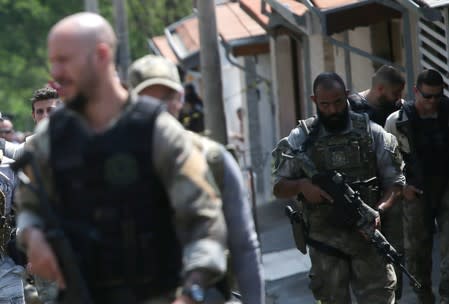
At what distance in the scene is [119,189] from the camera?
5.17 m

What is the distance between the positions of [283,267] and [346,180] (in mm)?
5932

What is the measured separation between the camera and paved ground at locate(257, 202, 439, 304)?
13039mm

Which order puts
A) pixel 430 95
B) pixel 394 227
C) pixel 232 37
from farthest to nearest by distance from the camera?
pixel 232 37 → pixel 430 95 → pixel 394 227

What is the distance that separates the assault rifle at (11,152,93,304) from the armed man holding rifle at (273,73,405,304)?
158 inches

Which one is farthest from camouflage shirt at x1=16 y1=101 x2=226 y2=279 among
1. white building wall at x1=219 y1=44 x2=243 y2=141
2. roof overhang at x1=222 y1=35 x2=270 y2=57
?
white building wall at x1=219 y1=44 x2=243 y2=141

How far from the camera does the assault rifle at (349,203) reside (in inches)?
360

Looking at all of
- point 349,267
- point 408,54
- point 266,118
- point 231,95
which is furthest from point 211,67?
point 231,95

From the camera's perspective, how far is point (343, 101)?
9188mm

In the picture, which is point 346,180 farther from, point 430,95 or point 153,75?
point 153,75

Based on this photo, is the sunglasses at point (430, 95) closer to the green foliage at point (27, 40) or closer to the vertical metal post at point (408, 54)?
the vertical metal post at point (408, 54)

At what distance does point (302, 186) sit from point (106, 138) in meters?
4.17

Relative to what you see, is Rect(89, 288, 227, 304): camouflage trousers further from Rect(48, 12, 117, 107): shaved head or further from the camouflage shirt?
Rect(48, 12, 117, 107): shaved head

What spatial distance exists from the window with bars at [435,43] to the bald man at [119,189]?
294 inches

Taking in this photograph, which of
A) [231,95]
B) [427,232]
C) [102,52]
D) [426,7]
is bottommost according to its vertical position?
[231,95]
